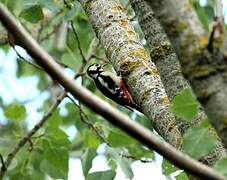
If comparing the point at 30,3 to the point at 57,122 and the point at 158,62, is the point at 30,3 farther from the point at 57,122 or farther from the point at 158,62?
the point at 158,62

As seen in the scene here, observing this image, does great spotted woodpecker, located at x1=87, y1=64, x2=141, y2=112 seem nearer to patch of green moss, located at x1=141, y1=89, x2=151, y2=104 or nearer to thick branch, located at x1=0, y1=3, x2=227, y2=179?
patch of green moss, located at x1=141, y1=89, x2=151, y2=104

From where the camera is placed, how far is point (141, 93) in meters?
1.75

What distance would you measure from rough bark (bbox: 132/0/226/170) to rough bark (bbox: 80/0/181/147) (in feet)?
0.16

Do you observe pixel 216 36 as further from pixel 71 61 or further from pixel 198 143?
pixel 71 61

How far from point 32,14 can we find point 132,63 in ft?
2.63

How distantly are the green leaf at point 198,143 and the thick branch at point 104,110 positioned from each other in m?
0.31

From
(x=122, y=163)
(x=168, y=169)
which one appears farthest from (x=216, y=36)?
(x=122, y=163)

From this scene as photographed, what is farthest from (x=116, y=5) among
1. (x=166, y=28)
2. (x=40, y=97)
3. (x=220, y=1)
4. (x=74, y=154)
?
(x=40, y=97)

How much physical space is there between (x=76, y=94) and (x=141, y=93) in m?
0.82

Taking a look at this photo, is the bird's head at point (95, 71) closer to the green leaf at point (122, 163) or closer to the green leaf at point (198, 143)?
the green leaf at point (122, 163)

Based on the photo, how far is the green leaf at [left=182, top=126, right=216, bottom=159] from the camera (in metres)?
1.24

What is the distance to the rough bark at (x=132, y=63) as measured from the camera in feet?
5.58

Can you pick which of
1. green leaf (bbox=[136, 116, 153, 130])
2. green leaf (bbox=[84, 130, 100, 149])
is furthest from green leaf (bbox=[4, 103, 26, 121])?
green leaf (bbox=[136, 116, 153, 130])

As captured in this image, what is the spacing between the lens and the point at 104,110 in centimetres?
92
